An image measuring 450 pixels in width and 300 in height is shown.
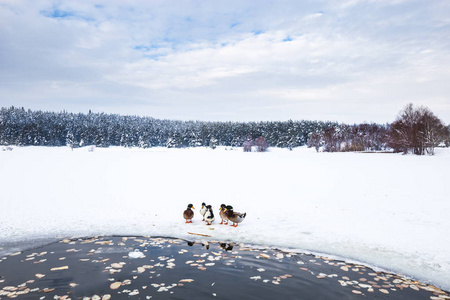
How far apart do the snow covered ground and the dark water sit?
1.04 metres

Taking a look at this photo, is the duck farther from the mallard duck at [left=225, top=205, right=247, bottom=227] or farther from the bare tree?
the bare tree

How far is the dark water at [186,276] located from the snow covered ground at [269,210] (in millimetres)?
1044

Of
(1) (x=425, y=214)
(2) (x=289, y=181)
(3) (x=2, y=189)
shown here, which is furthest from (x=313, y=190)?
(3) (x=2, y=189)

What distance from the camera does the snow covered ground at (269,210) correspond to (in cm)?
980

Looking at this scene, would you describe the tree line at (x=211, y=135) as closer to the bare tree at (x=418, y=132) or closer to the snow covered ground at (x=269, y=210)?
the bare tree at (x=418, y=132)

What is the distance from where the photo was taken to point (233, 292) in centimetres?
Answer: 661

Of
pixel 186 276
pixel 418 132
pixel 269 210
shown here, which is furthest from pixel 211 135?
pixel 186 276

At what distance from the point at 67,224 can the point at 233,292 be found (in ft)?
29.8

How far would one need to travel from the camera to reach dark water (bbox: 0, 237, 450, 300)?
6.50 metres

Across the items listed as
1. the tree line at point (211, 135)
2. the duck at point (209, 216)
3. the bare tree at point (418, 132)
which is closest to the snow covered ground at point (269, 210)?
the duck at point (209, 216)

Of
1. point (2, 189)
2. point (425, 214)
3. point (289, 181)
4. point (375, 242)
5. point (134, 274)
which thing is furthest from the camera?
point (289, 181)

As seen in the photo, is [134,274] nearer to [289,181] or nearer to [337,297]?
[337,297]

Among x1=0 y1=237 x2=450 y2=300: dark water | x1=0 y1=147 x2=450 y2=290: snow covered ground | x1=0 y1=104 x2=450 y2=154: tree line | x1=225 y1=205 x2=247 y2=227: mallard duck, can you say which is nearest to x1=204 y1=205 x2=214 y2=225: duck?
x1=0 y1=147 x2=450 y2=290: snow covered ground

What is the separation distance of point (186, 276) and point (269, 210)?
825cm
